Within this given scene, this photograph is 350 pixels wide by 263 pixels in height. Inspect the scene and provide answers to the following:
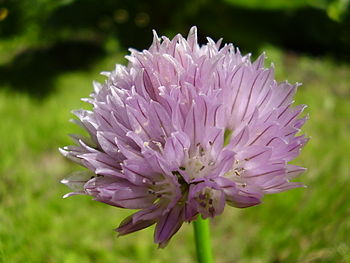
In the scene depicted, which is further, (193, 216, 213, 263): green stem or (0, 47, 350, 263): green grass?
(0, 47, 350, 263): green grass

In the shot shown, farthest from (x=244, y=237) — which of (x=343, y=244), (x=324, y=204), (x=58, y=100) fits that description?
(x=58, y=100)

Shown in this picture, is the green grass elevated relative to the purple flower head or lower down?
lower down

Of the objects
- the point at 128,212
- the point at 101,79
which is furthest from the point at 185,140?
the point at 101,79

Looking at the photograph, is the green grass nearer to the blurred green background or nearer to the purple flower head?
the blurred green background

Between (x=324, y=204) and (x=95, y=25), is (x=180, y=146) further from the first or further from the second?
(x=95, y=25)

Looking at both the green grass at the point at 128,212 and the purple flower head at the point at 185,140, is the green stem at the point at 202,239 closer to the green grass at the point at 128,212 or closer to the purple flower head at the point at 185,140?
the purple flower head at the point at 185,140

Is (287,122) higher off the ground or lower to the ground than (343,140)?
lower

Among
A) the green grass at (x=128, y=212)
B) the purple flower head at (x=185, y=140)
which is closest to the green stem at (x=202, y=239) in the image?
the purple flower head at (x=185, y=140)

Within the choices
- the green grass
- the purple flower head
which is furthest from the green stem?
the green grass

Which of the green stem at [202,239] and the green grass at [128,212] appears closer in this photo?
the green stem at [202,239]
